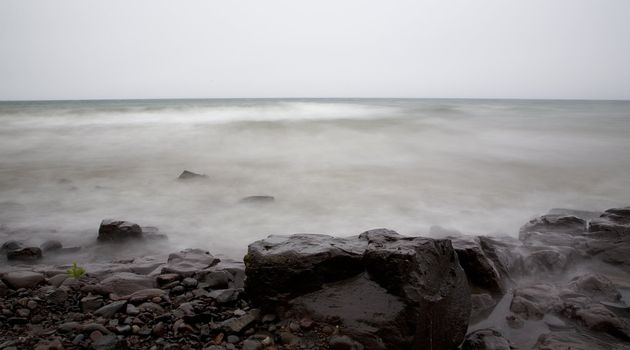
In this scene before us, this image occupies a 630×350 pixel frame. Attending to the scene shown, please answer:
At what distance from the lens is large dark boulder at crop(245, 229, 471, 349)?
9.68 ft

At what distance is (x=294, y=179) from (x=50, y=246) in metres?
5.75

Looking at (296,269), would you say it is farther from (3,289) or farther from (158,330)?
(3,289)

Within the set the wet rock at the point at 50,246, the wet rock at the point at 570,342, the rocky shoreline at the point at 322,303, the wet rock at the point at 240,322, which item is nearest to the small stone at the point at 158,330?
the rocky shoreline at the point at 322,303

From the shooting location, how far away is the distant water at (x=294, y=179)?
6.63 m

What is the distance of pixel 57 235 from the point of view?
19.2 feet

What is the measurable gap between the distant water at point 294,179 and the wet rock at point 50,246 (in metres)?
0.34

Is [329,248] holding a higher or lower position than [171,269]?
higher

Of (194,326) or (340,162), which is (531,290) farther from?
(340,162)

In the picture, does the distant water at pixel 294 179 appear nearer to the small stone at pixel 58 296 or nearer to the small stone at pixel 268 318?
the small stone at pixel 58 296

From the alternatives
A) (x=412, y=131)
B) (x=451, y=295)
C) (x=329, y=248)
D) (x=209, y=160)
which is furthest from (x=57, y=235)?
(x=412, y=131)

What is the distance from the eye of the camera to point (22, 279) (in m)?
3.76

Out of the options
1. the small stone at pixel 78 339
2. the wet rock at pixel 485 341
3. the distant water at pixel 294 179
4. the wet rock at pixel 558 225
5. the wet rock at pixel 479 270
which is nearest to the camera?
the small stone at pixel 78 339

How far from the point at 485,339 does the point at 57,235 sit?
583 centimetres

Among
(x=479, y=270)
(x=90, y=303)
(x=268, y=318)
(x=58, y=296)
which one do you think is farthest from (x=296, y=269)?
(x=58, y=296)
